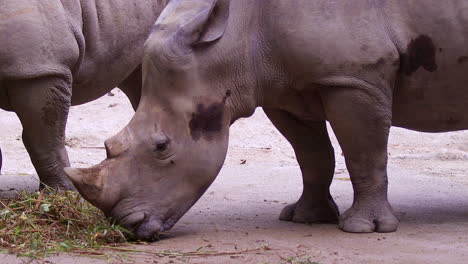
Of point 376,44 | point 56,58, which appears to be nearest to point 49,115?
point 56,58

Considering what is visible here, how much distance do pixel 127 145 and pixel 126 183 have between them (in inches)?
6.8

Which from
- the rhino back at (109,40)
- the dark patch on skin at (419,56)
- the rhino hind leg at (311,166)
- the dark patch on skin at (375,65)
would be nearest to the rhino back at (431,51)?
the dark patch on skin at (419,56)

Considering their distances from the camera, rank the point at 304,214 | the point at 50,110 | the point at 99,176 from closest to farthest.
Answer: the point at 99,176, the point at 304,214, the point at 50,110

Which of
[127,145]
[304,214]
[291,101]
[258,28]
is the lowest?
[304,214]

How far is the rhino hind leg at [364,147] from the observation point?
13.8 feet

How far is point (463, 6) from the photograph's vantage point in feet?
13.9

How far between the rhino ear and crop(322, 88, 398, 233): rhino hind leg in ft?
1.95

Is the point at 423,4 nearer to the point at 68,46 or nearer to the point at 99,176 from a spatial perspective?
the point at 99,176

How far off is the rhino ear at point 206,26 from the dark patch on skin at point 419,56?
857 millimetres

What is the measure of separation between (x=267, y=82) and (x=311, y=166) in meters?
0.70

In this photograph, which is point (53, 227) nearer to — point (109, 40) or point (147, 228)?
point (147, 228)

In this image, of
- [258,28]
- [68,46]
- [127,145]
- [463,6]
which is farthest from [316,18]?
[68,46]

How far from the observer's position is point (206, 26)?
4.16 m

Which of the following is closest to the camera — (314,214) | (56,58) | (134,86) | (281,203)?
(314,214)
